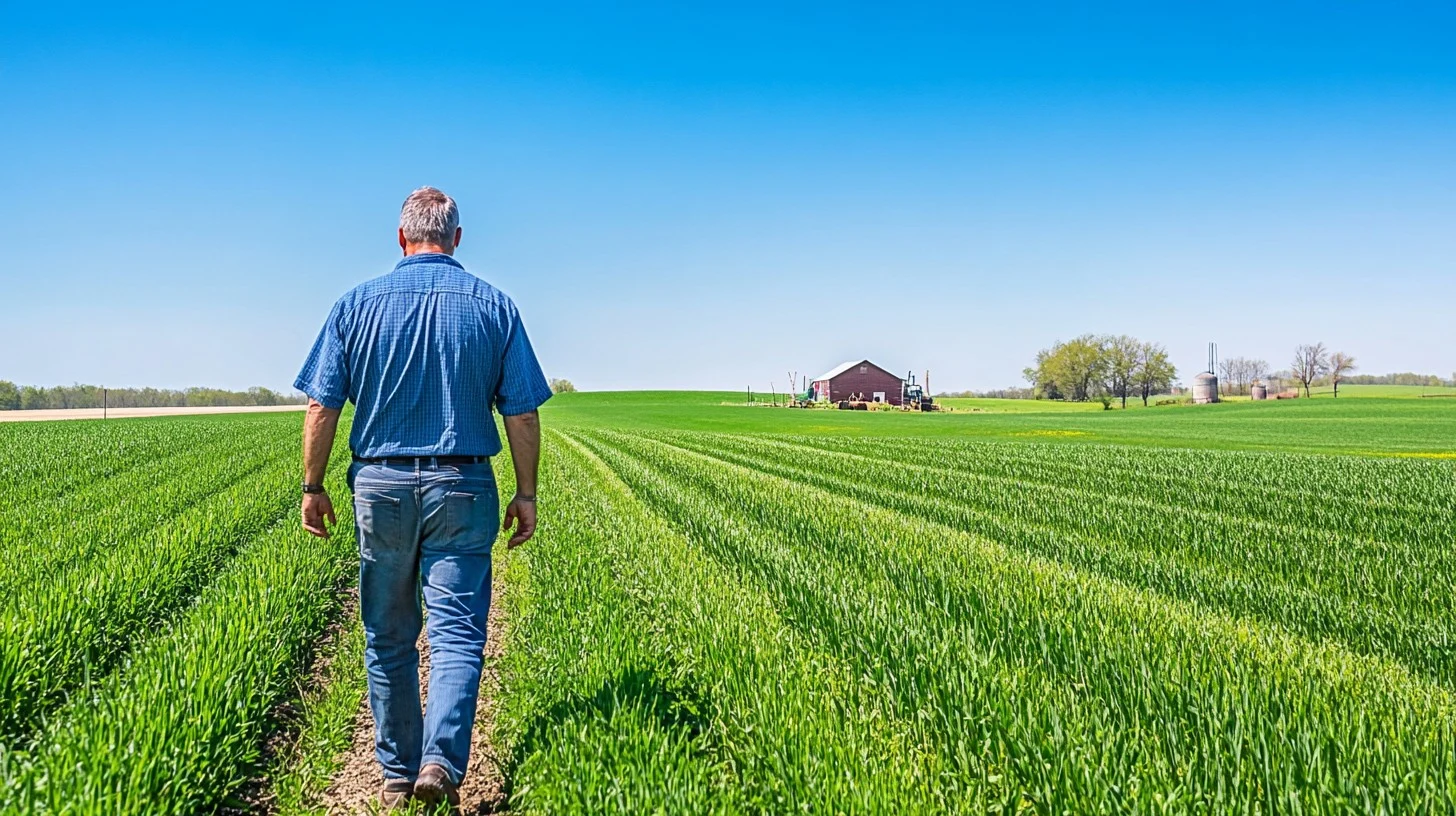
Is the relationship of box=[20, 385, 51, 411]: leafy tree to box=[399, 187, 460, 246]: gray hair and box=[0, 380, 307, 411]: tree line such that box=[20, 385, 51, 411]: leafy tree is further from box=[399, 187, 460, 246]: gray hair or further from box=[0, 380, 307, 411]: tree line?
box=[399, 187, 460, 246]: gray hair

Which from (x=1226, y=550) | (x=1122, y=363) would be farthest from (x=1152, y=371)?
(x=1226, y=550)

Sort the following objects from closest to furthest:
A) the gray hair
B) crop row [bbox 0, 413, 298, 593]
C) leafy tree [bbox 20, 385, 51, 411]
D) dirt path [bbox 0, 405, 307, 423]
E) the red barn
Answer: the gray hair, crop row [bbox 0, 413, 298, 593], dirt path [bbox 0, 405, 307, 423], the red barn, leafy tree [bbox 20, 385, 51, 411]

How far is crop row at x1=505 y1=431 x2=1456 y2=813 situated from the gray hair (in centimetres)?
230

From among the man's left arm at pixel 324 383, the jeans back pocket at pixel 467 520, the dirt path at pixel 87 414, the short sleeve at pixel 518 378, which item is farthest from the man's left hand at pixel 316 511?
the dirt path at pixel 87 414

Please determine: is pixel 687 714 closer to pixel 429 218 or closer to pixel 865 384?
pixel 429 218

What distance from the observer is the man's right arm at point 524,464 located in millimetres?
3424

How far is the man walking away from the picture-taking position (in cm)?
327

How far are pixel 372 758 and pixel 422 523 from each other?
153 cm

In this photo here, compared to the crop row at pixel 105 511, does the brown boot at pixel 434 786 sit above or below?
below

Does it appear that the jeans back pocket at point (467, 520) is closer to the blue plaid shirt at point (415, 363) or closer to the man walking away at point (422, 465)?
the man walking away at point (422, 465)

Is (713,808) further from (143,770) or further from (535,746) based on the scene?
(143,770)

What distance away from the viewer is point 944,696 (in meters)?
3.77

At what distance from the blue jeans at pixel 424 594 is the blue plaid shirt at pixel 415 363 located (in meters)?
0.14

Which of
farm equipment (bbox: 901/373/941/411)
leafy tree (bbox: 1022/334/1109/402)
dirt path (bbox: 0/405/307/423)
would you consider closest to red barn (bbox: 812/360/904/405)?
farm equipment (bbox: 901/373/941/411)
